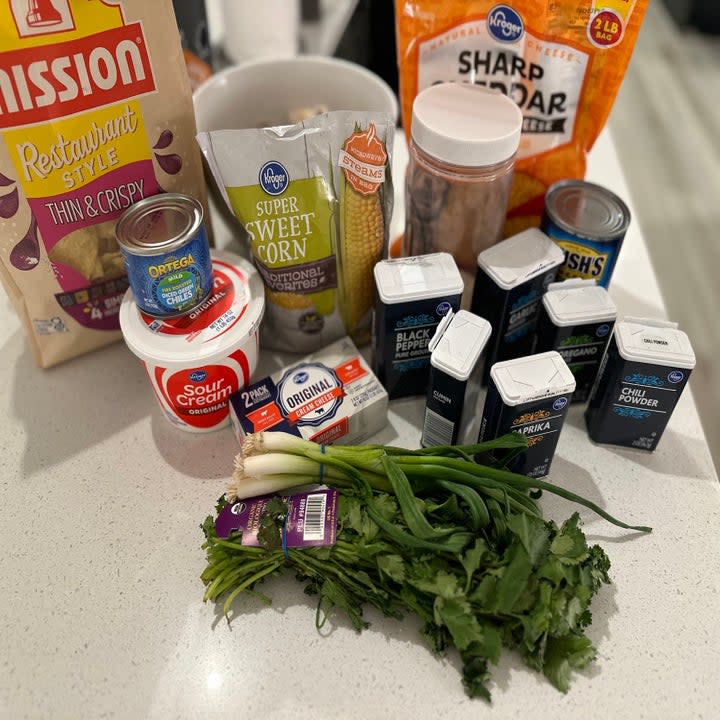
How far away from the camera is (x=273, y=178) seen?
84cm

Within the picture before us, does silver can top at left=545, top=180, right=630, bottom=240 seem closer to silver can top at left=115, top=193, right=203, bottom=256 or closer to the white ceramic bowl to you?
the white ceramic bowl

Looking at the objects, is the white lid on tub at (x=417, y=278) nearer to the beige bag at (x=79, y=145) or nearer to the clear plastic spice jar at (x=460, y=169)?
the clear plastic spice jar at (x=460, y=169)

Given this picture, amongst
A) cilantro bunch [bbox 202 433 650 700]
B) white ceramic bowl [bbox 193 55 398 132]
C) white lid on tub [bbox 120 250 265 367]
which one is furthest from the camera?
white ceramic bowl [bbox 193 55 398 132]

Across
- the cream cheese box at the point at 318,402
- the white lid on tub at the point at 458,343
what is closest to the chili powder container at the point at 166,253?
the cream cheese box at the point at 318,402

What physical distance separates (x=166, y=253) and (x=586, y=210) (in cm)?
52

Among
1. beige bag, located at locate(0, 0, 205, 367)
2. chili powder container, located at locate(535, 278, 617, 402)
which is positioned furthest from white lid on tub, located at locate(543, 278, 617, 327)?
beige bag, located at locate(0, 0, 205, 367)

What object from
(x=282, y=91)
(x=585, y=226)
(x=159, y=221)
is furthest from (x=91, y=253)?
(x=585, y=226)

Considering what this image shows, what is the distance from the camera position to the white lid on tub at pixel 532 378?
2.46ft

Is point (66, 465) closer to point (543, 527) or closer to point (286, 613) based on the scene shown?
point (286, 613)

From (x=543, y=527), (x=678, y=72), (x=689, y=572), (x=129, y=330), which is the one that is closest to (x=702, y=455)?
(x=689, y=572)

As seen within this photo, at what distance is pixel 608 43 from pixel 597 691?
707 mm

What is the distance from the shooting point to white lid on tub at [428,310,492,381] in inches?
30.5

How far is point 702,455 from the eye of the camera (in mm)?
911

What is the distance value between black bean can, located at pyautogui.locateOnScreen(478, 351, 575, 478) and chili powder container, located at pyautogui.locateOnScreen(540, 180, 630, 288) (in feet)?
0.58
